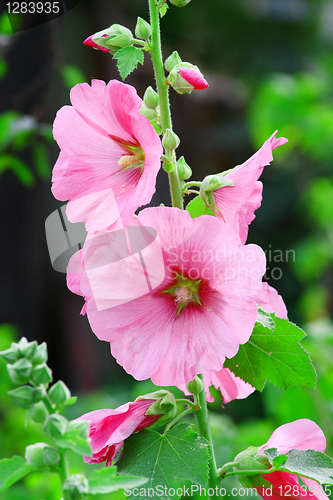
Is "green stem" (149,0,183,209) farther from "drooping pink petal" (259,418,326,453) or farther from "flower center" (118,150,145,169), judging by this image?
"drooping pink petal" (259,418,326,453)

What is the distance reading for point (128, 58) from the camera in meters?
0.66

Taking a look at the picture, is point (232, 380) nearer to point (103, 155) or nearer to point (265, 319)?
point (265, 319)

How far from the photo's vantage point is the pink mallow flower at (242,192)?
629 millimetres

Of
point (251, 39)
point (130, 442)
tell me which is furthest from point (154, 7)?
point (251, 39)

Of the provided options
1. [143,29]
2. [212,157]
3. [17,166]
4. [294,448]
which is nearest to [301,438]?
[294,448]

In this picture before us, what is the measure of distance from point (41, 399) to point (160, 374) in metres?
0.18

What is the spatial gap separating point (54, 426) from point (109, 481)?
0.23ft

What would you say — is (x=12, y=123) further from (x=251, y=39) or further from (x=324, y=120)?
(x=251, y=39)

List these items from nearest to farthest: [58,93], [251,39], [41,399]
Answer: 1. [41,399]
2. [58,93]
3. [251,39]

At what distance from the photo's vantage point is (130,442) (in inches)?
26.4

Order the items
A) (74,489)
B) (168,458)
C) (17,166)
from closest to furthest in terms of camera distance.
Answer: (74,489) → (168,458) → (17,166)

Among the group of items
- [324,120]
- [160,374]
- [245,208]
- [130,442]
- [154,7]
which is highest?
[154,7]

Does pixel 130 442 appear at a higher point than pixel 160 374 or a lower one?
lower

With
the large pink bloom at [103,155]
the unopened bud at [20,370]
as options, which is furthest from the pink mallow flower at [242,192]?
the unopened bud at [20,370]
